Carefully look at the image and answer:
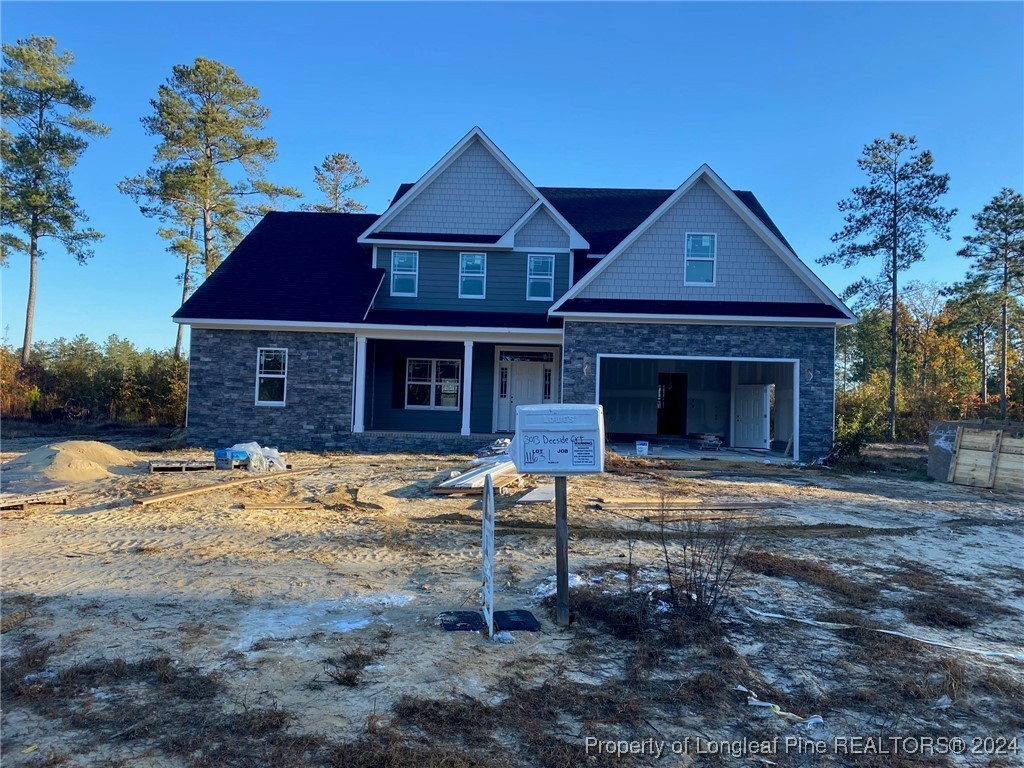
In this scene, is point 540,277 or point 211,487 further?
point 540,277

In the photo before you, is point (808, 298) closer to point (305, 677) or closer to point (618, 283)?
point (618, 283)

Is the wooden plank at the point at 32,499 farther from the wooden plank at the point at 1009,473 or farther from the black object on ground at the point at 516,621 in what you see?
the wooden plank at the point at 1009,473

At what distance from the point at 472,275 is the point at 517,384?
363 cm

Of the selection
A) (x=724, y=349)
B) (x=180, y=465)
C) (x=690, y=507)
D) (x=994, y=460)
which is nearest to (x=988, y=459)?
(x=994, y=460)

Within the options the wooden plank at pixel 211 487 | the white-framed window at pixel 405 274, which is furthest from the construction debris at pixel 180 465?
the white-framed window at pixel 405 274

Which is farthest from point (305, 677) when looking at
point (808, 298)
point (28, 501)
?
point (808, 298)

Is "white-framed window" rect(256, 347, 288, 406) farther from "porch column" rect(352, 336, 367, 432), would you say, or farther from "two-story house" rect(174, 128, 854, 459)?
"porch column" rect(352, 336, 367, 432)

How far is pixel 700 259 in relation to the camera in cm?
A: 1639

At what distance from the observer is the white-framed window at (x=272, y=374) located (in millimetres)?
16719

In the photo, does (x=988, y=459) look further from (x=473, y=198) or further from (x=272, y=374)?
(x=272, y=374)

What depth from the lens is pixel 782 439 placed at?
61.0 ft

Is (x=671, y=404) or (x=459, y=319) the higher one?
(x=459, y=319)

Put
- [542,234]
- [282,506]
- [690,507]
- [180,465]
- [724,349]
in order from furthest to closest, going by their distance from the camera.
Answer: [542,234], [724,349], [180,465], [690,507], [282,506]

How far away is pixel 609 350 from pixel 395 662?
12592 millimetres
